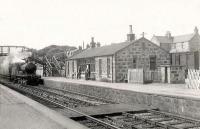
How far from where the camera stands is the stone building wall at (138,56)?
26375 mm

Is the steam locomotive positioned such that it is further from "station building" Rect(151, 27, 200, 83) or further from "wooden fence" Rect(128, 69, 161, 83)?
"station building" Rect(151, 27, 200, 83)

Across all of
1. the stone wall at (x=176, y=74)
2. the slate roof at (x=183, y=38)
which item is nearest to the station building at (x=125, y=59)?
the stone wall at (x=176, y=74)

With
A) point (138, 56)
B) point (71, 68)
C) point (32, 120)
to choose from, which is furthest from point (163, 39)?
point (32, 120)

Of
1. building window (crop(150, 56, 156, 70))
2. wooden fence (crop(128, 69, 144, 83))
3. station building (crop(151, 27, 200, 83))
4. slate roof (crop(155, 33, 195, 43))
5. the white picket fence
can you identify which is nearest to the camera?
the white picket fence

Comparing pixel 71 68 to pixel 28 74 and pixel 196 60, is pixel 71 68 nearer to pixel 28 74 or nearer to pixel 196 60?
pixel 28 74

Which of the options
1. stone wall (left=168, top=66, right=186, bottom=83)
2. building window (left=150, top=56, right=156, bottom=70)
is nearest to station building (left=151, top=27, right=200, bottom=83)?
building window (left=150, top=56, right=156, bottom=70)

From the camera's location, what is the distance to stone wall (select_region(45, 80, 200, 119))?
37.3 feet

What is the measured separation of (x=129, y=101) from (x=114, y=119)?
4.74m

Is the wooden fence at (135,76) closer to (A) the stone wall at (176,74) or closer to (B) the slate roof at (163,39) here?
(A) the stone wall at (176,74)

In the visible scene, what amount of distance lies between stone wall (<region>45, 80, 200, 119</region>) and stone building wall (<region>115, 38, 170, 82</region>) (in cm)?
606

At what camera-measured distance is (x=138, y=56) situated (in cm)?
2758

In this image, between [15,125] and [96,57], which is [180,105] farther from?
[96,57]

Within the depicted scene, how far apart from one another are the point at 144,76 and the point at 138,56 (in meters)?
4.37

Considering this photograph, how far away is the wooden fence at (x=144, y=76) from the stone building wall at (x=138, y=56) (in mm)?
1463
